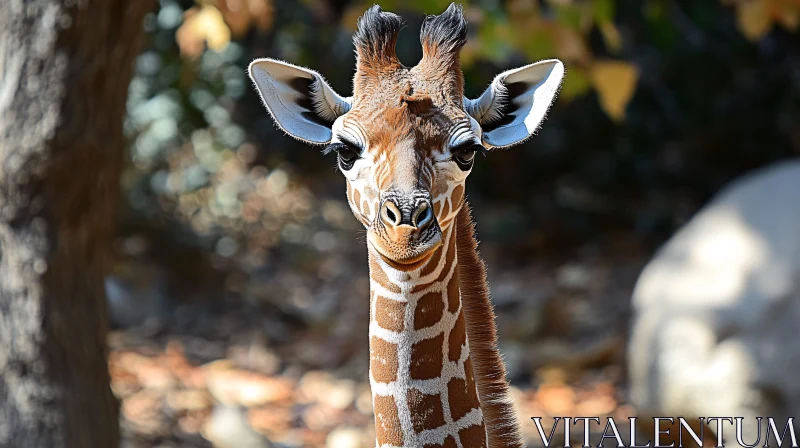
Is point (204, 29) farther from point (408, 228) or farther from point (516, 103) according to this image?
point (408, 228)

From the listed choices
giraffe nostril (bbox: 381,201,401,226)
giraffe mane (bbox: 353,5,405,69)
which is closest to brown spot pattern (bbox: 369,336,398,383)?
giraffe nostril (bbox: 381,201,401,226)

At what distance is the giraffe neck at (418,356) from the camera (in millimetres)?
1845

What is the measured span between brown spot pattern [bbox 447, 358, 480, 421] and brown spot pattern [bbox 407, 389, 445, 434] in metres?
0.03

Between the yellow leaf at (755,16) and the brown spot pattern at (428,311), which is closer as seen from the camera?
the brown spot pattern at (428,311)

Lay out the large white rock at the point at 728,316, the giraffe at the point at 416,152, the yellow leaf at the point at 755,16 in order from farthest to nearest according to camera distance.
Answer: the large white rock at the point at 728,316 < the yellow leaf at the point at 755,16 < the giraffe at the point at 416,152

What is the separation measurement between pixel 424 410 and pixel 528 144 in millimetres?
6685

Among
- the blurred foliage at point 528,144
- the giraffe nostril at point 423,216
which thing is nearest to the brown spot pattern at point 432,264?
the giraffe nostril at point 423,216

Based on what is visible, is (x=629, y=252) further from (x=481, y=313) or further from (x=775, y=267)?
(x=481, y=313)

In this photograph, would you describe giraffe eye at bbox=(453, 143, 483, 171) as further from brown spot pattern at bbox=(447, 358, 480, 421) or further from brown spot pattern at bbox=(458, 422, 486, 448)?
brown spot pattern at bbox=(458, 422, 486, 448)

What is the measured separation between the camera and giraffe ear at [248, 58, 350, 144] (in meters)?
1.86

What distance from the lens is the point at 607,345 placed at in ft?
19.9

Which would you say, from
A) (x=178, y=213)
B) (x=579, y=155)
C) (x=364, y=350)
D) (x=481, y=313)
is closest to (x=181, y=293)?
(x=178, y=213)

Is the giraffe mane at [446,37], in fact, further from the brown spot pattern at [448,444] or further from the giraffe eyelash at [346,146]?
the brown spot pattern at [448,444]

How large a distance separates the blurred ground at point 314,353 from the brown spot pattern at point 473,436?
2555 mm
